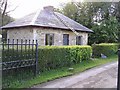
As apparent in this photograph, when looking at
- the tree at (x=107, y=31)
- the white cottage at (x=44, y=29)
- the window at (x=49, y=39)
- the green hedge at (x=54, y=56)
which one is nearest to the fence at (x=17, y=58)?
the green hedge at (x=54, y=56)

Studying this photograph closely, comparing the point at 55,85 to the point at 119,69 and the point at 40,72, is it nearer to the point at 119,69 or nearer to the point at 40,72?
the point at 40,72

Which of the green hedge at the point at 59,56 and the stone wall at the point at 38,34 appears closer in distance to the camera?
the green hedge at the point at 59,56

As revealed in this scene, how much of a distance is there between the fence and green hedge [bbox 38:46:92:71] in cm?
39

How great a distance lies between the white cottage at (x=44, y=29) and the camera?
23.2ft

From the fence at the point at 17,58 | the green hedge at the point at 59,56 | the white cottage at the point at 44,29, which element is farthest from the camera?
the white cottage at the point at 44,29

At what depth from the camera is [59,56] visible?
5590mm

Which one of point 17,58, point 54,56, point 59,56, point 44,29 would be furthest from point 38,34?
point 17,58

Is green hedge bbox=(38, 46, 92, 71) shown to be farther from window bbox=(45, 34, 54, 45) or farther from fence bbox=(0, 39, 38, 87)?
window bbox=(45, 34, 54, 45)

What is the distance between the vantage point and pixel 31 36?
7887mm

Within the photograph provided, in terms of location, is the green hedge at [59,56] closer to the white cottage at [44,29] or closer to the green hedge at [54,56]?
the green hedge at [54,56]

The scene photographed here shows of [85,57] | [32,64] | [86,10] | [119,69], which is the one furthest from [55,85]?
[85,57]

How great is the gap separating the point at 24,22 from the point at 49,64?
2719 millimetres

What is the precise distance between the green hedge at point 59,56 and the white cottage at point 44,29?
43.7 inches

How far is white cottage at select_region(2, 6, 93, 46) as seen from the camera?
7061mm
